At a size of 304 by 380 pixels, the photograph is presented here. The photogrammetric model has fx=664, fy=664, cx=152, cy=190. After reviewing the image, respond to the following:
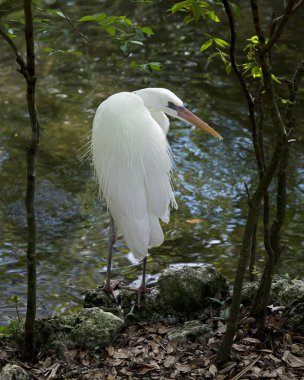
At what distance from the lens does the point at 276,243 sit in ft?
10.3

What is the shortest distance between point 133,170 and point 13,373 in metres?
1.35

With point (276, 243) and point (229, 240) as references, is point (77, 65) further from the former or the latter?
point (276, 243)

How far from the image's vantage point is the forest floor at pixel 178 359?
2984 mm

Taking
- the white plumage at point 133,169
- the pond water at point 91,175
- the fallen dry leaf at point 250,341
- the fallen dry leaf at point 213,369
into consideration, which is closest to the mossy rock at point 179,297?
the white plumage at point 133,169

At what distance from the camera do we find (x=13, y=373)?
9.39ft

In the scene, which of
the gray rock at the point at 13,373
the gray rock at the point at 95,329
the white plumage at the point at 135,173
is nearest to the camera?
the gray rock at the point at 13,373

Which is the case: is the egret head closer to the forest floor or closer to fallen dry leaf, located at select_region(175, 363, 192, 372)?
the forest floor

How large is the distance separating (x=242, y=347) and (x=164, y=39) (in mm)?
7489

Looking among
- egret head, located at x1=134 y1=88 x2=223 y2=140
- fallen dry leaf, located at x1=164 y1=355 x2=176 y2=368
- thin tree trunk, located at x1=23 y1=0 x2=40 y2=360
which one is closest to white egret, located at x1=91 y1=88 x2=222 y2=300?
egret head, located at x1=134 y1=88 x2=223 y2=140

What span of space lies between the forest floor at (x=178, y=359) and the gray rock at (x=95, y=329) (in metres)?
0.05

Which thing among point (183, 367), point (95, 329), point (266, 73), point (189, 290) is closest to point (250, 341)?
point (183, 367)

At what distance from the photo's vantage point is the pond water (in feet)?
17.1

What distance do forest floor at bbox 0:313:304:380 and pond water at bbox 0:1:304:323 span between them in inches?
54.8

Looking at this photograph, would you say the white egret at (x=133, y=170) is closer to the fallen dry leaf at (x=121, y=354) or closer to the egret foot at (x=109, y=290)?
the egret foot at (x=109, y=290)
